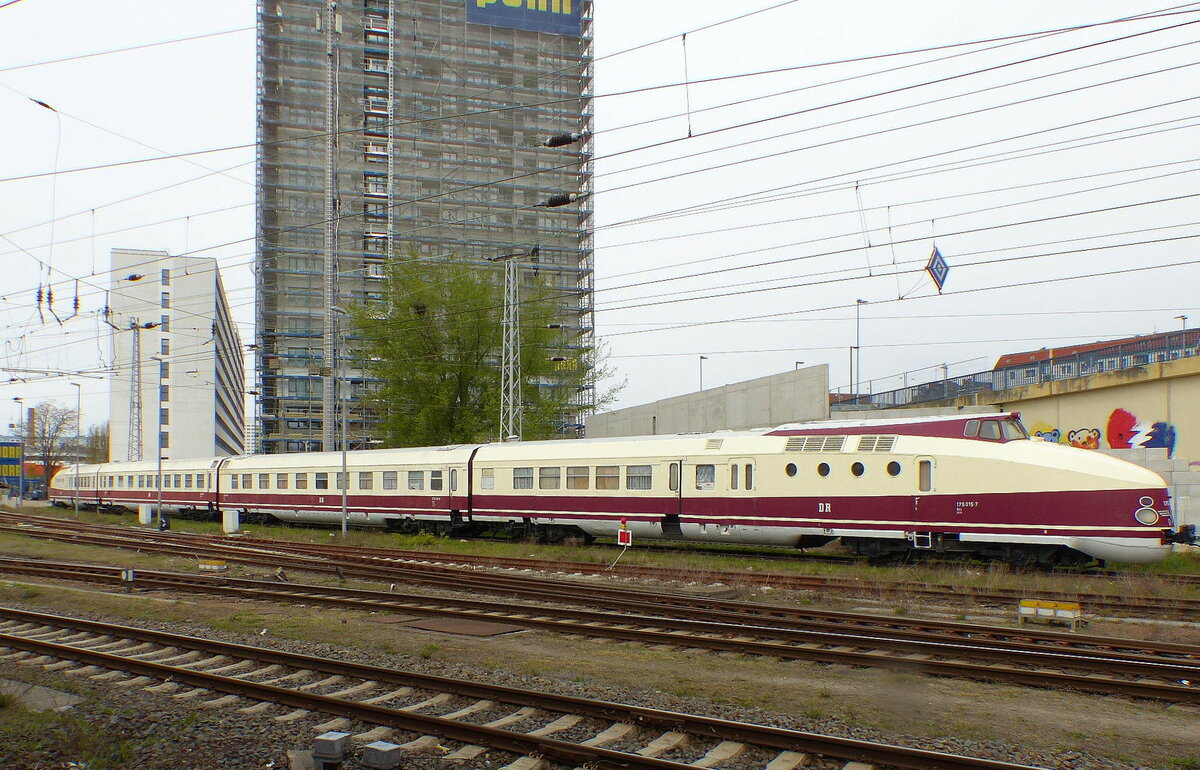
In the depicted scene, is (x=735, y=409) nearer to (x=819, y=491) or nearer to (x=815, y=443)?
(x=815, y=443)

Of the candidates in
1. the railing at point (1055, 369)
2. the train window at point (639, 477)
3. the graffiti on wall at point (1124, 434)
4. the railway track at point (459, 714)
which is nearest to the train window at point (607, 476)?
the train window at point (639, 477)

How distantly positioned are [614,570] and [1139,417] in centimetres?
1577

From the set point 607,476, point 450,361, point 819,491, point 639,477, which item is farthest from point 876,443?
point 450,361

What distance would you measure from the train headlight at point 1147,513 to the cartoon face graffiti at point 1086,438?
919 cm

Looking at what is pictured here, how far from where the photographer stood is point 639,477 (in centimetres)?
2314

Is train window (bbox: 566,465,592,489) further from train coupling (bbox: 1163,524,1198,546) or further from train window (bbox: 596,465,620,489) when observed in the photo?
train coupling (bbox: 1163,524,1198,546)

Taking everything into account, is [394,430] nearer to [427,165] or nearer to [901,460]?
[901,460]

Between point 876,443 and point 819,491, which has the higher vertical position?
point 876,443

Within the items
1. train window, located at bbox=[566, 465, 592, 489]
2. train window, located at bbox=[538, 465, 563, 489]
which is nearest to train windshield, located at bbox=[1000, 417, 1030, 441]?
train window, located at bbox=[566, 465, 592, 489]

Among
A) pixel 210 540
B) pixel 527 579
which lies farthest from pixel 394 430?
pixel 527 579

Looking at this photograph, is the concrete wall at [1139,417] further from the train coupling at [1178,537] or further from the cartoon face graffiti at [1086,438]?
the train coupling at [1178,537]

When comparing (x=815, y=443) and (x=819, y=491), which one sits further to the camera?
(x=815, y=443)

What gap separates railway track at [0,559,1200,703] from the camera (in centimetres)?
963

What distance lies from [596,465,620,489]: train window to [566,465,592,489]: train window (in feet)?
1.27
